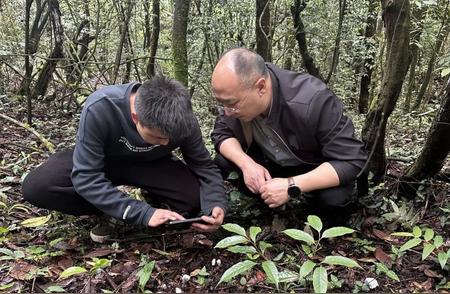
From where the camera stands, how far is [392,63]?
2.88m

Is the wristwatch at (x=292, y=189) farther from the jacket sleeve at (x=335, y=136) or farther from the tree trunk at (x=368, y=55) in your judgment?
the tree trunk at (x=368, y=55)

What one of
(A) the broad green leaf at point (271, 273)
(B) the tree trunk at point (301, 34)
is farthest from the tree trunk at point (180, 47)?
(A) the broad green leaf at point (271, 273)

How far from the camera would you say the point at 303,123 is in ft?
8.56

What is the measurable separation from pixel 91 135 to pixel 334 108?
139 centimetres

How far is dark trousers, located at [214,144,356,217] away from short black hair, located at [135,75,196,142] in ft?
2.62

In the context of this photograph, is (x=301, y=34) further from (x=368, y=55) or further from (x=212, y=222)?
(x=212, y=222)

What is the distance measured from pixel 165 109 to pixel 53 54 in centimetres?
494

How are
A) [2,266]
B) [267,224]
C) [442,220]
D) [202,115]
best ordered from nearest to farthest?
[2,266] < [442,220] < [267,224] < [202,115]

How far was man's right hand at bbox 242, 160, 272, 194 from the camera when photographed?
9.20ft

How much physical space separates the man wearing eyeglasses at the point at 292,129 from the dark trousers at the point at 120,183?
0.41m

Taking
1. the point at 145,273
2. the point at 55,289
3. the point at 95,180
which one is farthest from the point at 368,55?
the point at 55,289

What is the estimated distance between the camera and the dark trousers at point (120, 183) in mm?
2746

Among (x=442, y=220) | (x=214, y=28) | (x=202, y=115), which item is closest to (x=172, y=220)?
(x=442, y=220)

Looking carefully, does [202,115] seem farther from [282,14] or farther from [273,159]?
[273,159]
